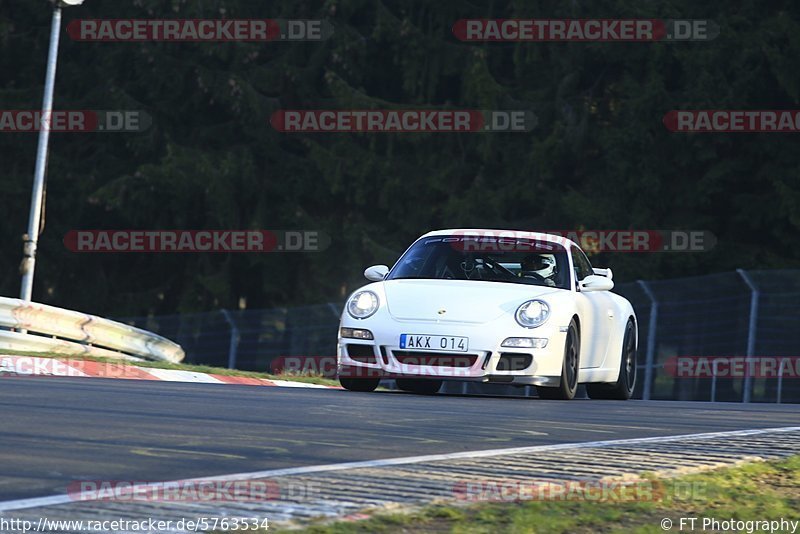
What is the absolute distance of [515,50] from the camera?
36.2 meters

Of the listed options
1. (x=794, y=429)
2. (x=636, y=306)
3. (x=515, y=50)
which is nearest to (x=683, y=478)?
(x=794, y=429)

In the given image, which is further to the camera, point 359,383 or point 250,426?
point 359,383

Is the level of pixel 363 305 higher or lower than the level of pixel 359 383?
higher

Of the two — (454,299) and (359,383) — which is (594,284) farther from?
(359,383)

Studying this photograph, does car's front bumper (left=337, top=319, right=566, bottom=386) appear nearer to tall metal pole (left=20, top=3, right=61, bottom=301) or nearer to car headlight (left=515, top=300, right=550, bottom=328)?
car headlight (left=515, top=300, right=550, bottom=328)

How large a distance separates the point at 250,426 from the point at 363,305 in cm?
426

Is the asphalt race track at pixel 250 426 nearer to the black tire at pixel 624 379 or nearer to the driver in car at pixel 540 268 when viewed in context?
the driver in car at pixel 540 268

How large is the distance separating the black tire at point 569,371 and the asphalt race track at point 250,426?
62 centimetres

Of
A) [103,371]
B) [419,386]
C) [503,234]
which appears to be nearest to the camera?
[503,234]

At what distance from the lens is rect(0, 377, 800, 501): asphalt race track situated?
6.31 metres

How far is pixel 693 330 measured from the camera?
22828mm

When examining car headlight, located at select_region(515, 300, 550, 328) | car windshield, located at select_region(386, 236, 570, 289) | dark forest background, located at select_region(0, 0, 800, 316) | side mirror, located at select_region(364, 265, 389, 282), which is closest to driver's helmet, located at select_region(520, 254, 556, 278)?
car windshield, located at select_region(386, 236, 570, 289)

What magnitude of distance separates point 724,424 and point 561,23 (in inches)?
1016

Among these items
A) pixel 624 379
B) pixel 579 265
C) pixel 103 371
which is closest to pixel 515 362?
pixel 579 265
